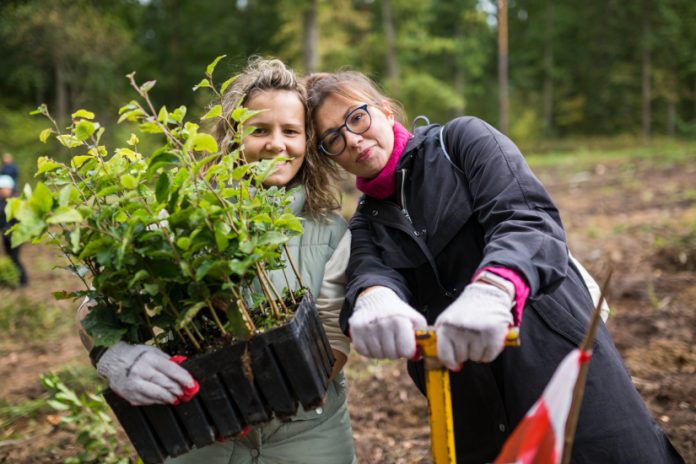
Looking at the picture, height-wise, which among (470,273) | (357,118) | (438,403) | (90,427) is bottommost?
(90,427)

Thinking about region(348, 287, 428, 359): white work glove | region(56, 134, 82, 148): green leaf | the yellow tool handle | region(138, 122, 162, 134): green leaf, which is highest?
region(138, 122, 162, 134): green leaf

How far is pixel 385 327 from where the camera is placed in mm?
1253

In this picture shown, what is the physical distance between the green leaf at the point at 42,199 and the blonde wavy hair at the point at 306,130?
0.81 meters

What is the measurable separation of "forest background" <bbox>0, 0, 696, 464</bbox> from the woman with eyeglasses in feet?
0.96

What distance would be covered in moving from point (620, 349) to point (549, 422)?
3.35 metres

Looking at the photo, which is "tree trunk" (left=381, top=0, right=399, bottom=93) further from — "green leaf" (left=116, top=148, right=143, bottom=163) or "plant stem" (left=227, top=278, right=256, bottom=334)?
"plant stem" (left=227, top=278, right=256, bottom=334)

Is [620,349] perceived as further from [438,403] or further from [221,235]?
[221,235]

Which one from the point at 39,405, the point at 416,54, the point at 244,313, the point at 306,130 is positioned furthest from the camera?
the point at 416,54

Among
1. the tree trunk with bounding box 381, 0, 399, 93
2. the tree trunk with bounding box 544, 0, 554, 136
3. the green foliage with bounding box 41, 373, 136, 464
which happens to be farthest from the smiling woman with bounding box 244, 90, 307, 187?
the tree trunk with bounding box 544, 0, 554, 136

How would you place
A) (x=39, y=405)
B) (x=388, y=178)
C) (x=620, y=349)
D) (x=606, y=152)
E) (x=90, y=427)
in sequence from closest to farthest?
(x=388, y=178)
(x=90, y=427)
(x=39, y=405)
(x=620, y=349)
(x=606, y=152)

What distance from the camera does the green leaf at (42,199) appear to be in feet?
3.61

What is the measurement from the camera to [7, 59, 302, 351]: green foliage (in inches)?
48.8

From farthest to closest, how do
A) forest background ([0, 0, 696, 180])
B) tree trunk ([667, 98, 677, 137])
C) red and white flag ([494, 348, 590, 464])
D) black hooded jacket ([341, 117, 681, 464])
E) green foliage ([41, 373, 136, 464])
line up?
tree trunk ([667, 98, 677, 137]), forest background ([0, 0, 696, 180]), green foliage ([41, 373, 136, 464]), black hooded jacket ([341, 117, 681, 464]), red and white flag ([494, 348, 590, 464])

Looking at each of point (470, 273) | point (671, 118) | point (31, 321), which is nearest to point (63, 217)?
point (470, 273)
